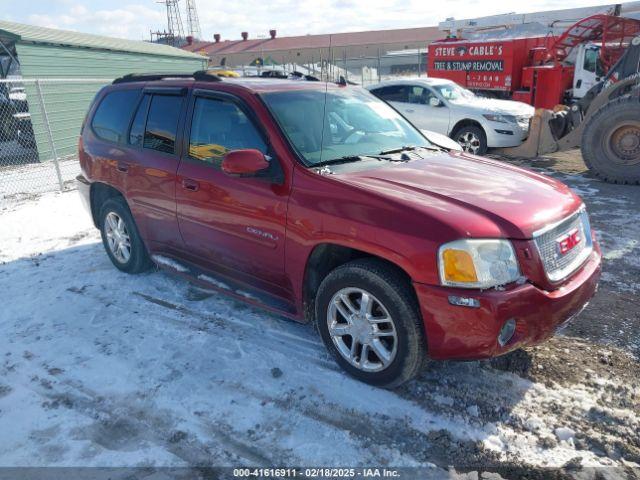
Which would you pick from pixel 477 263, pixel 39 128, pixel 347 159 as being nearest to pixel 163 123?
pixel 347 159

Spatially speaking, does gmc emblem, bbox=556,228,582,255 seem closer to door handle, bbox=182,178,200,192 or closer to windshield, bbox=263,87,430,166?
windshield, bbox=263,87,430,166

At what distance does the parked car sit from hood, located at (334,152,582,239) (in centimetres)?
641

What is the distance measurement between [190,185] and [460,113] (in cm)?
751

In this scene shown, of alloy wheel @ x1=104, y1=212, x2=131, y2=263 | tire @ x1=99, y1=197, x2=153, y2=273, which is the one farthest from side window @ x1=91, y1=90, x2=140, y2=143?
alloy wheel @ x1=104, y1=212, x2=131, y2=263

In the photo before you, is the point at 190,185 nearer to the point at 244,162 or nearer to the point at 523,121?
the point at 244,162

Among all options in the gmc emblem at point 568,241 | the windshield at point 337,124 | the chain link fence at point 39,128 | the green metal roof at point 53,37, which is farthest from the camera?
the green metal roof at point 53,37

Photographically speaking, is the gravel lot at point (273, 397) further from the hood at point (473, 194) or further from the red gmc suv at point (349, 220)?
the hood at point (473, 194)

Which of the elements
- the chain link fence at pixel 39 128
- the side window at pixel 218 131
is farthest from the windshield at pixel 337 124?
the chain link fence at pixel 39 128

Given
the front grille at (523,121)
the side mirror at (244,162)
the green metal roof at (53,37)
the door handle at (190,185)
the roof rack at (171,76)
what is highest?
the green metal roof at (53,37)

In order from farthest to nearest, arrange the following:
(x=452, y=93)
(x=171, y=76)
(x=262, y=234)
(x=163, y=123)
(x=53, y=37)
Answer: (x=53, y=37)
(x=452, y=93)
(x=171, y=76)
(x=163, y=123)
(x=262, y=234)

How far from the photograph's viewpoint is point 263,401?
3006 millimetres

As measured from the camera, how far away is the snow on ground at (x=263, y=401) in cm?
259

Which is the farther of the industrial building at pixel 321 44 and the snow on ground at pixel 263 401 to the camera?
the industrial building at pixel 321 44

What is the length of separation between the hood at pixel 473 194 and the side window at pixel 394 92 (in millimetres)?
7420
